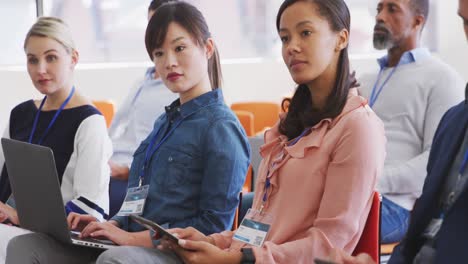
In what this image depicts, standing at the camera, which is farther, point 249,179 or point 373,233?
point 249,179

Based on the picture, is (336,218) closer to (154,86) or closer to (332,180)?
(332,180)

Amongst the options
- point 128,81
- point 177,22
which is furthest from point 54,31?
point 128,81

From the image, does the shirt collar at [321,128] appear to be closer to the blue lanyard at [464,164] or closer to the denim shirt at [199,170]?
the denim shirt at [199,170]

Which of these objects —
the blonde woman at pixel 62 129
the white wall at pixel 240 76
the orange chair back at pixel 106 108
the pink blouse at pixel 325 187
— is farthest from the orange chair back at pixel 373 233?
the white wall at pixel 240 76

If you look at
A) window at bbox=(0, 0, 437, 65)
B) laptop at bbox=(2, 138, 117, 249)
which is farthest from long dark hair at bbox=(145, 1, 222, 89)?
window at bbox=(0, 0, 437, 65)

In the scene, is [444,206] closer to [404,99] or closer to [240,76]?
[404,99]

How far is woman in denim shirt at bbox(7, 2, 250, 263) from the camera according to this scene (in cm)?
250

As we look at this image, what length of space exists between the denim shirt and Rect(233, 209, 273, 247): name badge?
240 millimetres

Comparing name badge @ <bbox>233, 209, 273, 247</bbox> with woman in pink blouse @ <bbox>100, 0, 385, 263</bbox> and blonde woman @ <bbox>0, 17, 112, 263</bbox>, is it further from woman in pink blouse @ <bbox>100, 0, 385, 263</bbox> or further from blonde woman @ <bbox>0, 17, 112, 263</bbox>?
blonde woman @ <bbox>0, 17, 112, 263</bbox>

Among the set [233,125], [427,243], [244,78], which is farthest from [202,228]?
[244,78]

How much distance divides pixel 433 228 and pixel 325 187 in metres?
0.42

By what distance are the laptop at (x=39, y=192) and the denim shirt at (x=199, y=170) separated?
233 mm

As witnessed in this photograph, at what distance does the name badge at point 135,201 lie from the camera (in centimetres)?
260

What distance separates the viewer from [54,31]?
3.33 metres
